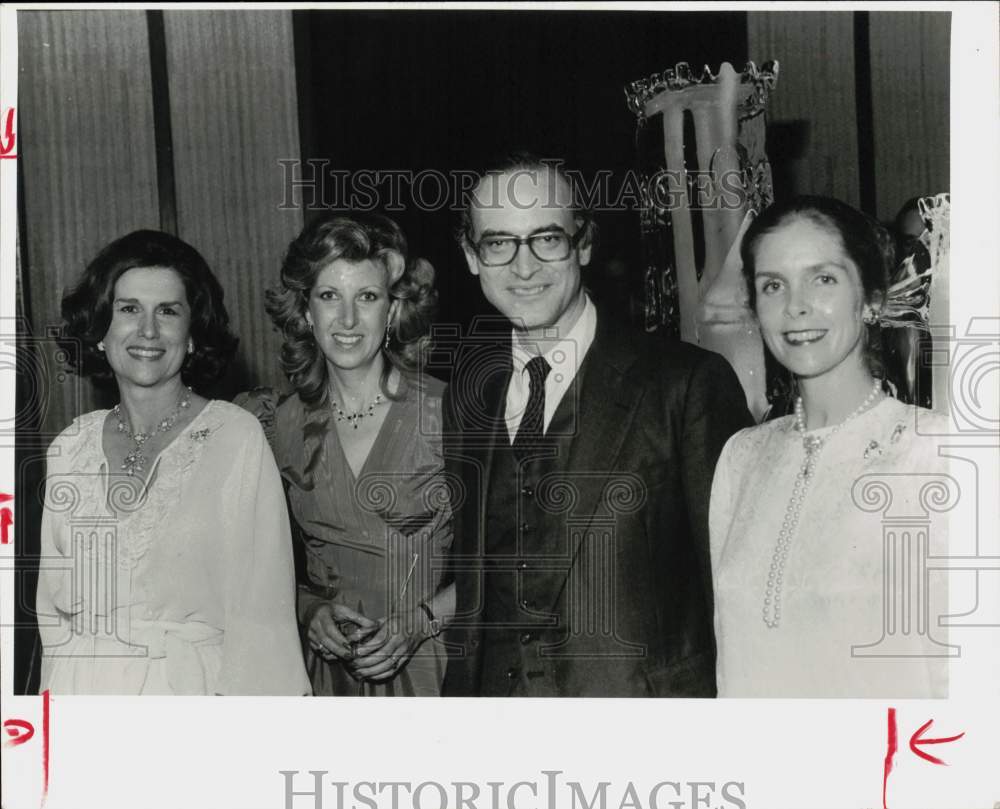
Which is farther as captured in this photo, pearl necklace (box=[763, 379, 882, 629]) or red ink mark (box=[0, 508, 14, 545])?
red ink mark (box=[0, 508, 14, 545])

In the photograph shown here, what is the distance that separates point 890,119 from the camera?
9.71 ft

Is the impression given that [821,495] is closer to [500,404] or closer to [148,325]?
[500,404]

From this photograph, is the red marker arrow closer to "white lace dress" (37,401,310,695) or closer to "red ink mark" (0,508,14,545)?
"white lace dress" (37,401,310,695)

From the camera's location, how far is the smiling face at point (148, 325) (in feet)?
9.54

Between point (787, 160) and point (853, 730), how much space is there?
1.38m

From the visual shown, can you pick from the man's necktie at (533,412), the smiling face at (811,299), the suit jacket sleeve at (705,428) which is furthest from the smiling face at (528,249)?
the smiling face at (811,299)

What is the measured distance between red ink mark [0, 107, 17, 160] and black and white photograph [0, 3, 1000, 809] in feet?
0.11

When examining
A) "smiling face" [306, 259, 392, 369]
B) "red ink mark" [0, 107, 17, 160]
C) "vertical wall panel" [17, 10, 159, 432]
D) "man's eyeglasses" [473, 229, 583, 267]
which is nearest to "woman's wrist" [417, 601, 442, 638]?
"smiling face" [306, 259, 392, 369]

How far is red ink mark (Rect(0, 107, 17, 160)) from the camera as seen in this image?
2939 millimetres

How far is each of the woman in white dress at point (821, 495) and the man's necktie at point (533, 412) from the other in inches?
17.5

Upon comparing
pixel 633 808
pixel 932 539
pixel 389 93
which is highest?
pixel 389 93

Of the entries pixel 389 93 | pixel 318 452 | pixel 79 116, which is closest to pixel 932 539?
pixel 318 452

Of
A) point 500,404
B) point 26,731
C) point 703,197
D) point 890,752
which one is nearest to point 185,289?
point 500,404

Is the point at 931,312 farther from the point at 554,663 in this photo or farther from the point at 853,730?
the point at 554,663
